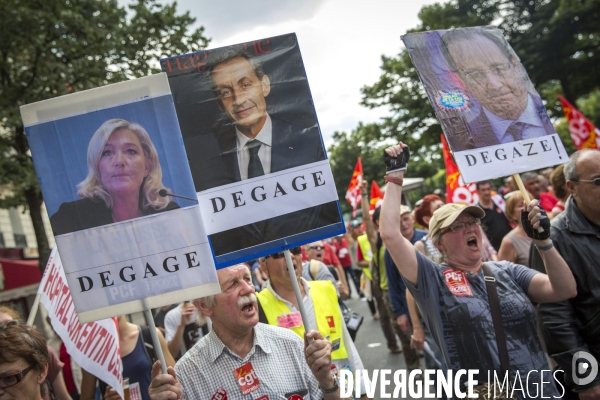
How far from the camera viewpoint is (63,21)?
14.1 metres

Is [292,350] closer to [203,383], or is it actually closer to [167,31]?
[203,383]

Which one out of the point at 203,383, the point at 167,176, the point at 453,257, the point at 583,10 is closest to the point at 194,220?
the point at 167,176

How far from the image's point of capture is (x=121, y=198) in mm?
2758

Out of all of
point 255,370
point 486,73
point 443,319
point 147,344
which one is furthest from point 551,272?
point 147,344

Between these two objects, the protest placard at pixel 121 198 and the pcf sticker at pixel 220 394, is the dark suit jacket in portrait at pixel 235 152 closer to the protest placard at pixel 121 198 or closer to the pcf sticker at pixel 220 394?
the protest placard at pixel 121 198

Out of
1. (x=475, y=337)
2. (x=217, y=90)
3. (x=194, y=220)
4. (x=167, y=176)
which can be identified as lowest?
(x=475, y=337)

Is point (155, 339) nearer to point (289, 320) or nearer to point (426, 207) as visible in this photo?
point (289, 320)

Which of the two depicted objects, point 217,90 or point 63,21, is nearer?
point 217,90

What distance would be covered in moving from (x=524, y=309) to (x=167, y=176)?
2.00 meters

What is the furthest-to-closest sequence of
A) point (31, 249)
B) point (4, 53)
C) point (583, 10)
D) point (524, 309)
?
point (583, 10) → point (31, 249) → point (4, 53) → point (524, 309)

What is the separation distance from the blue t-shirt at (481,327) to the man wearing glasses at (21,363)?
6.61 feet

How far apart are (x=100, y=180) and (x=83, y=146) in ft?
0.58

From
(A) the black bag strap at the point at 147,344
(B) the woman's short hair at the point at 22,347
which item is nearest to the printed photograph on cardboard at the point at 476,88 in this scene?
(B) the woman's short hair at the point at 22,347

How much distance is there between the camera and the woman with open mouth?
3.08 m
